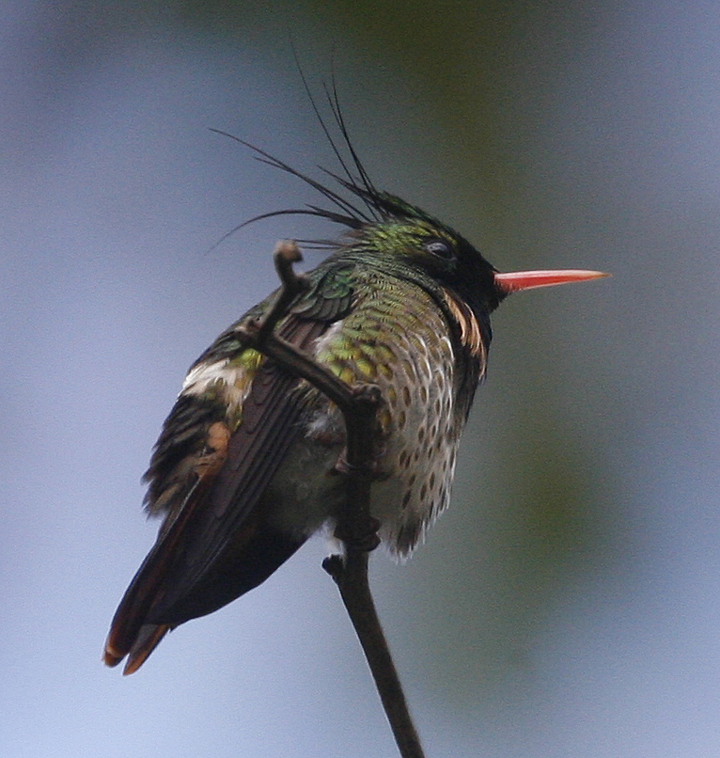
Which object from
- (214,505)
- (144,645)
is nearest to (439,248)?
(214,505)

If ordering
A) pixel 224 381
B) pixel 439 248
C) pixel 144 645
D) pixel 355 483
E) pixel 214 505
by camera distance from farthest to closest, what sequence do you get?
pixel 439 248
pixel 224 381
pixel 144 645
pixel 214 505
pixel 355 483

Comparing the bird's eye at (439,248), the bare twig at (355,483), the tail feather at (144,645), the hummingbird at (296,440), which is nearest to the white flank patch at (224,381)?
the hummingbird at (296,440)

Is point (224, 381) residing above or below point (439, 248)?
above

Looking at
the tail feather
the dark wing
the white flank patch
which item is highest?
the white flank patch

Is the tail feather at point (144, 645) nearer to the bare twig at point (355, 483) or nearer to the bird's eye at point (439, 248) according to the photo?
the bare twig at point (355, 483)

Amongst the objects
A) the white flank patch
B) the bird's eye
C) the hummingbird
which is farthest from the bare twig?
the bird's eye

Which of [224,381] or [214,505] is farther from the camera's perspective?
[224,381]

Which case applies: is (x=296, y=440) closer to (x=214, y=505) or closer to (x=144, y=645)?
(x=214, y=505)

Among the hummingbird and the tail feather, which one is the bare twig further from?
the tail feather
